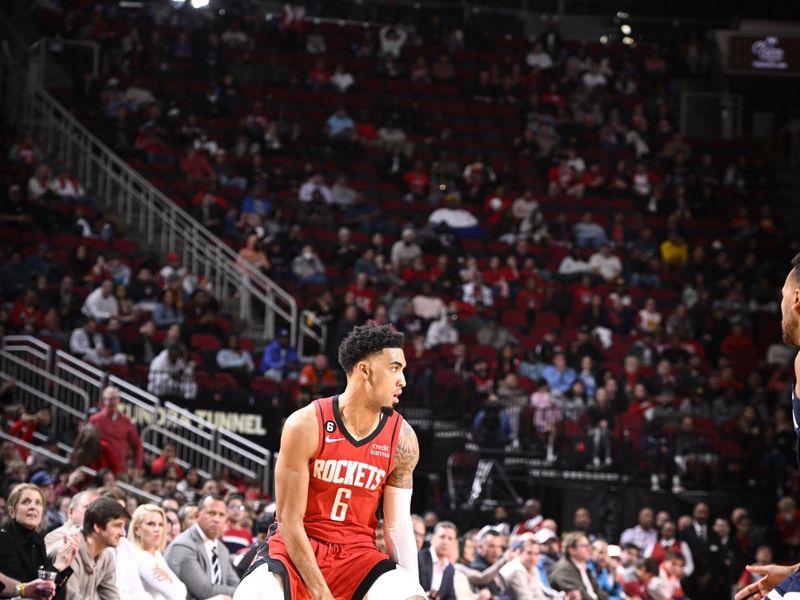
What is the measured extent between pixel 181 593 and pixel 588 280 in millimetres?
12798

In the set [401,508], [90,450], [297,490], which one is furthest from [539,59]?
[297,490]

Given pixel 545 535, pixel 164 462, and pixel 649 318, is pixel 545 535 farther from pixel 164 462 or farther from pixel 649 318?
pixel 649 318

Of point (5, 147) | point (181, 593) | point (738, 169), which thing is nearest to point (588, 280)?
point (738, 169)

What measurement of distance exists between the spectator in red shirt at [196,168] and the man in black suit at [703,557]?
9662mm

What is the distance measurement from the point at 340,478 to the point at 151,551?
3.02 m

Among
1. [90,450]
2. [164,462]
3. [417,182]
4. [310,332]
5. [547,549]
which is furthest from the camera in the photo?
[417,182]

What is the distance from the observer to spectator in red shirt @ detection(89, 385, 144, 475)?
13.3m

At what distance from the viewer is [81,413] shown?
A: 50.9ft

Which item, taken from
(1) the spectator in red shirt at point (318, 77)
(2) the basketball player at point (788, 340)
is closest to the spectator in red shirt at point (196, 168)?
(1) the spectator in red shirt at point (318, 77)

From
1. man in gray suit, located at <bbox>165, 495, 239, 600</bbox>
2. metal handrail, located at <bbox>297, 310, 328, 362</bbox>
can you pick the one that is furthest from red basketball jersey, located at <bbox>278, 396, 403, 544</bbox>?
metal handrail, located at <bbox>297, 310, 328, 362</bbox>

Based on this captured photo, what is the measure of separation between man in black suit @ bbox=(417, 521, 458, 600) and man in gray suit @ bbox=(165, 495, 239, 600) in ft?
5.72

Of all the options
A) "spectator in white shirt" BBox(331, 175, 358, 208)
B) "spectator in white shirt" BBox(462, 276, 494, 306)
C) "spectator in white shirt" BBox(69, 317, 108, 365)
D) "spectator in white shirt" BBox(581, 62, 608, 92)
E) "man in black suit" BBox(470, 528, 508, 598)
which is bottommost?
"man in black suit" BBox(470, 528, 508, 598)

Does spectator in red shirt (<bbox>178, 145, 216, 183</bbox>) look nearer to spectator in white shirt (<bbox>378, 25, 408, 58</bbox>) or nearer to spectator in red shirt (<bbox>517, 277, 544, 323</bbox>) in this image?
spectator in red shirt (<bbox>517, 277, 544, 323</bbox>)

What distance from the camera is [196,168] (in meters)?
21.2
